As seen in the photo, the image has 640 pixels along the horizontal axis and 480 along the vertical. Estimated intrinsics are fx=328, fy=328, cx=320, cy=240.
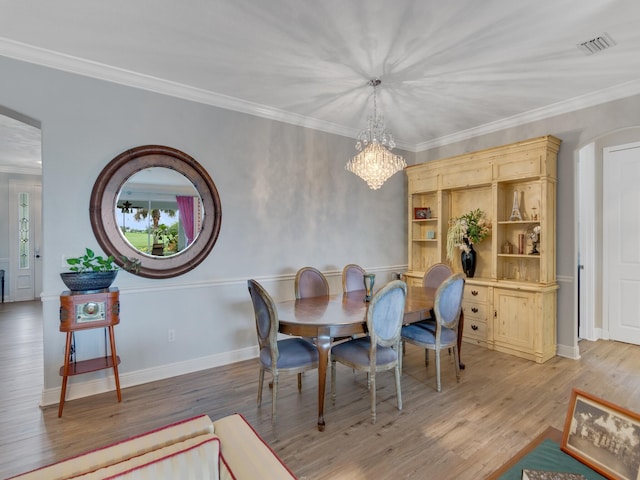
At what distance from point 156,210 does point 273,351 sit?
6.16ft

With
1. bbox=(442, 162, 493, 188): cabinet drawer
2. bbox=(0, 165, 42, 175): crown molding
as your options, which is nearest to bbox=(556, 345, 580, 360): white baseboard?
bbox=(442, 162, 493, 188): cabinet drawer

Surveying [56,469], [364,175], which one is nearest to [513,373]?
[364,175]

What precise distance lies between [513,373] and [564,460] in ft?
7.84

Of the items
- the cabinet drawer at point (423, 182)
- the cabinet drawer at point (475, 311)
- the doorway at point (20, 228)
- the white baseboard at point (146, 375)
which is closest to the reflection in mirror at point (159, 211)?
the white baseboard at point (146, 375)

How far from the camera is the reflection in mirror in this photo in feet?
10.2

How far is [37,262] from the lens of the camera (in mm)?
7070

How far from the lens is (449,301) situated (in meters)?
3.03

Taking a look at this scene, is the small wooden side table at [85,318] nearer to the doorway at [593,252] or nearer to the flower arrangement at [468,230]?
the flower arrangement at [468,230]

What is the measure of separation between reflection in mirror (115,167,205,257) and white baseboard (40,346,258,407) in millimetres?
1139

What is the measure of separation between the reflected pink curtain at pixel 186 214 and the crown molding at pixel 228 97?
103 cm

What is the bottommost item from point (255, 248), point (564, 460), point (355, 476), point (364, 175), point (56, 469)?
point (355, 476)

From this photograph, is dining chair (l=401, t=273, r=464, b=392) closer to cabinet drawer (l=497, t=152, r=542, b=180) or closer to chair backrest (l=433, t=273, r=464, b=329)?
chair backrest (l=433, t=273, r=464, b=329)

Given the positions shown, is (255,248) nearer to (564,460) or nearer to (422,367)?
(422,367)

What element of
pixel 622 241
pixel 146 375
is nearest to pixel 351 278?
pixel 146 375
